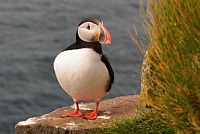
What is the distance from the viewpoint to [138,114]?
32.4 ft

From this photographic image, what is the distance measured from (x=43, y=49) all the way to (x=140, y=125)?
1667 centimetres

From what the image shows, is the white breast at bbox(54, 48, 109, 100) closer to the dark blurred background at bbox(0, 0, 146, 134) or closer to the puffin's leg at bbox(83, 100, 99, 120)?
the puffin's leg at bbox(83, 100, 99, 120)

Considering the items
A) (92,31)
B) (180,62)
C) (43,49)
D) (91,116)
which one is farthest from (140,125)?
(43,49)

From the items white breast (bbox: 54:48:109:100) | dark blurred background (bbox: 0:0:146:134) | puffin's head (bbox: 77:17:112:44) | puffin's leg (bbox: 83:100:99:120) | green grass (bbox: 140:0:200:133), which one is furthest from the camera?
dark blurred background (bbox: 0:0:146:134)

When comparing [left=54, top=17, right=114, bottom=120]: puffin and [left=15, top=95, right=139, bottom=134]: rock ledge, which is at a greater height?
[left=54, top=17, right=114, bottom=120]: puffin

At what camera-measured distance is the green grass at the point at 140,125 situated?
9156 millimetres

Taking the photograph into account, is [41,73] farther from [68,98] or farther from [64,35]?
[64,35]

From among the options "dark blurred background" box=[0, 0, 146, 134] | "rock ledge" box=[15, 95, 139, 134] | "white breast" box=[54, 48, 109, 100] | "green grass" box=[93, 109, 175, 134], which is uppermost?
"white breast" box=[54, 48, 109, 100]

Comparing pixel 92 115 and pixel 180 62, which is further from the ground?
pixel 180 62

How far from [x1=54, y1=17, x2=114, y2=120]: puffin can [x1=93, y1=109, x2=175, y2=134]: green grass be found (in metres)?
0.63

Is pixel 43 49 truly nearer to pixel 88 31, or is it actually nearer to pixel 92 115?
pixel 92 115

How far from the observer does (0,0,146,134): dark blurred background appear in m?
20.8

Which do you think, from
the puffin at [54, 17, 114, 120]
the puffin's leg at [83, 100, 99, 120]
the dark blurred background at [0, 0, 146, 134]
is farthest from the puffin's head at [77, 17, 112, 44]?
the dark blurred background at [0, 0, 146, 134]

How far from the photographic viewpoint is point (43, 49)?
2575 cm
